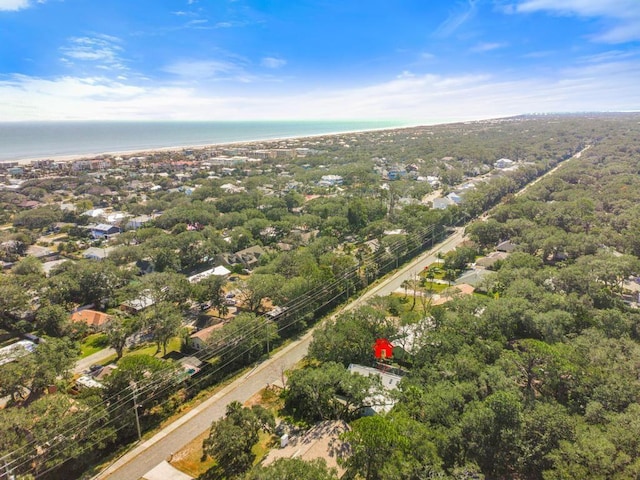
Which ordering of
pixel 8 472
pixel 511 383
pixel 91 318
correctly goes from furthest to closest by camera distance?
1. pixel 91 318
2. pixel 511 383
3. pixel 8 472

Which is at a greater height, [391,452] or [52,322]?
[391,452]

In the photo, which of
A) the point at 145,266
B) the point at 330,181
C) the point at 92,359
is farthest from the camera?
the point at 330,181

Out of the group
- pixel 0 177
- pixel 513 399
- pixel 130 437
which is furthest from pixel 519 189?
pixel 0 177

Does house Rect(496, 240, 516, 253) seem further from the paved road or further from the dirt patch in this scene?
the dirt patch

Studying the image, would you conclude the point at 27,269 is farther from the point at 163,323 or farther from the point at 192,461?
the point at 192,461

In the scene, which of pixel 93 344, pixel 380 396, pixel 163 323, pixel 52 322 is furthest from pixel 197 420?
pixel 52 322

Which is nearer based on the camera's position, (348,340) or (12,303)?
(348,340)

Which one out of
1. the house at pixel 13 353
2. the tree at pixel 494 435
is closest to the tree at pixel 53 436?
the house at pixel 13 353
